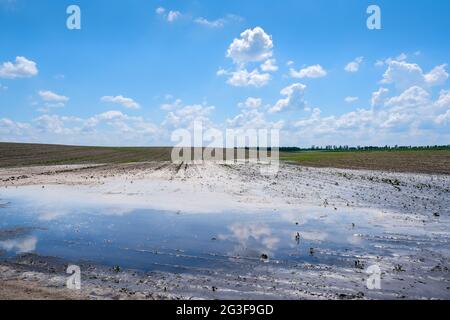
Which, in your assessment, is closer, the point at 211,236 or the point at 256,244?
the point at 256,244

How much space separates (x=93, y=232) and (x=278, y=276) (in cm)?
762

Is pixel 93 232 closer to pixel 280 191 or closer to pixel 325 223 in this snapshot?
pixel 325 223

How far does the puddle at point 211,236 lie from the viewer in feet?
37.2

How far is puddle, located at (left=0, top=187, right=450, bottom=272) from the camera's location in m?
11.3

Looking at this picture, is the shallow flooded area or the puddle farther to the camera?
the puddle

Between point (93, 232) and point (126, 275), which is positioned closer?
point (126, 275)

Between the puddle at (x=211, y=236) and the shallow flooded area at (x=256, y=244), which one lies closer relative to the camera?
the shallow flooded area at (x=256, y=244)

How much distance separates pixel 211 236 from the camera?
1402cm

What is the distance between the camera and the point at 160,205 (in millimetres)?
21000

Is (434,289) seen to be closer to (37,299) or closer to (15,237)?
(37,299)
